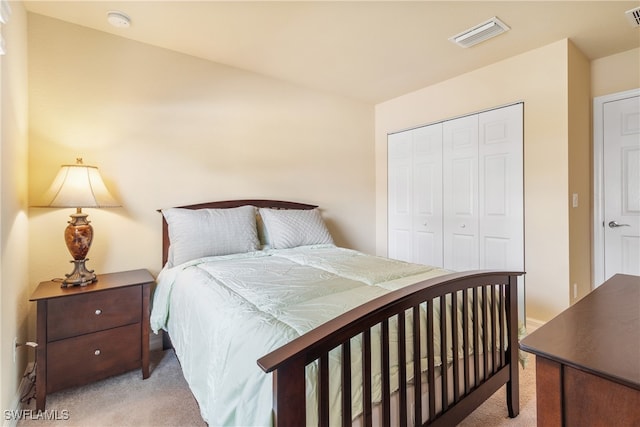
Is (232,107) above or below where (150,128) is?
above

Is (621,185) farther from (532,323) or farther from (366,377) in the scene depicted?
(366,377)

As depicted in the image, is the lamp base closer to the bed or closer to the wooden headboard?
the bed

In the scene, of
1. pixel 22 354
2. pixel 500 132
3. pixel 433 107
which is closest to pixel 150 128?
pixel 22 354

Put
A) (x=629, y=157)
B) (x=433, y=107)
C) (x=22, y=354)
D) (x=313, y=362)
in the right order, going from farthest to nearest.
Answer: (x=433, y=107) < (x=629, y=157) < (x=22, y=354) < (x=313, y=362)

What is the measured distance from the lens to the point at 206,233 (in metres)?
2.29

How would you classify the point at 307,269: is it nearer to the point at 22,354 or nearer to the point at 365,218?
the point at 22,354

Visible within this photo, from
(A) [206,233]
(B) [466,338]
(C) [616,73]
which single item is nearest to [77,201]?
(A) [206,233]

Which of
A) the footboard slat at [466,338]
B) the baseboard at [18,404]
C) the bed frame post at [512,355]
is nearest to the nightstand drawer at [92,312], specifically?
the baseboard at [18,404]

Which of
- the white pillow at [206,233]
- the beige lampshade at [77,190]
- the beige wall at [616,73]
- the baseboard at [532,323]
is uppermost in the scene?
the beige wall at [616,73]

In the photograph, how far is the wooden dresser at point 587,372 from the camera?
665 mm

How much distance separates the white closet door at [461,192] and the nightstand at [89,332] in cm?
279

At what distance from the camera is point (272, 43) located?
8.17 ft

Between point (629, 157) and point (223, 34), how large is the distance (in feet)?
11.5

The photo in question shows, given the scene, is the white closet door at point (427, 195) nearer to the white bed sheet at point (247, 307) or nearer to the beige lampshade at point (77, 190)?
the white bed sheet at point (247, 307)
